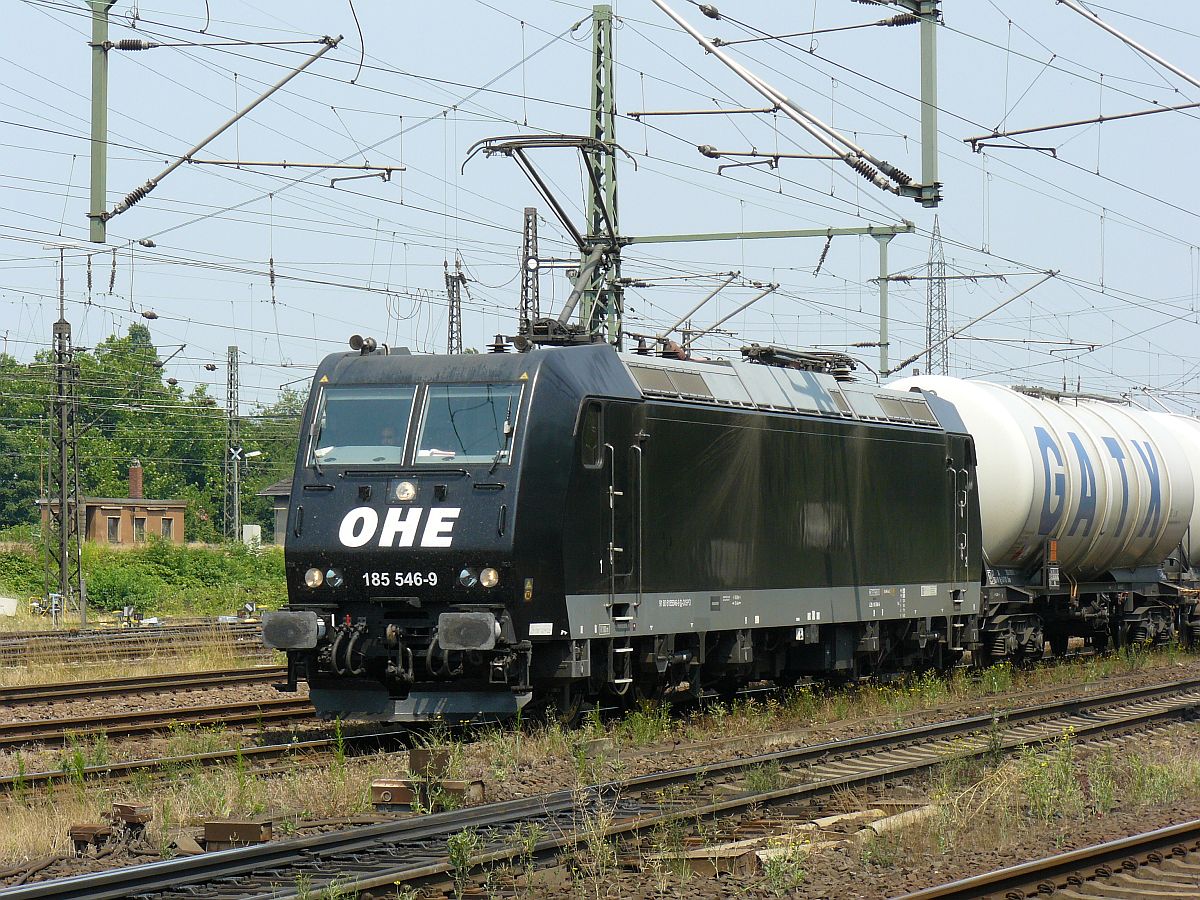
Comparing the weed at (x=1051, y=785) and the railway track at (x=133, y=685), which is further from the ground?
the weed at (x=1051, y=785)

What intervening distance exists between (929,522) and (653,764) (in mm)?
7805

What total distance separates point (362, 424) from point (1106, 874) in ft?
26.4

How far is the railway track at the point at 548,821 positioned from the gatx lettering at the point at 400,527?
303cm

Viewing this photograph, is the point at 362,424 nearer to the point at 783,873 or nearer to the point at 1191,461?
the point at 783,873

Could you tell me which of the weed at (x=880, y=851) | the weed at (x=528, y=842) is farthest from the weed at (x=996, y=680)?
the weed at (x=528, y=842)

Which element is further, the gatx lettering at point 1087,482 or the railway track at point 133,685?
the gatx lettering at point 1087,482

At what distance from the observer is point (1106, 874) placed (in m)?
9.19

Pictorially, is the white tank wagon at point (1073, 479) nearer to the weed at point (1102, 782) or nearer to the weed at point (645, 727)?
the weed at point (645, 727)

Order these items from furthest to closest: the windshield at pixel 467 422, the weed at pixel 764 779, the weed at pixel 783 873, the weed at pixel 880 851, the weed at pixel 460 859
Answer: the windshield at pixel 467 422 → the weed at pixel 764 779 → the weed at pixel 880 851 → the weed at pixel 783 873 → the weed at pixel 460 859

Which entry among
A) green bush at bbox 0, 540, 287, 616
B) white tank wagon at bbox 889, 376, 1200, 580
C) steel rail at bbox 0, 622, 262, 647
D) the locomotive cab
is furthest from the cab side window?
green bush at bbox 0, 540, 287, 616

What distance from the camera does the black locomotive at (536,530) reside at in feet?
45.8

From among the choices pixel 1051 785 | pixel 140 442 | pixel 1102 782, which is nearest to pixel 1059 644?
pixel 1102 782

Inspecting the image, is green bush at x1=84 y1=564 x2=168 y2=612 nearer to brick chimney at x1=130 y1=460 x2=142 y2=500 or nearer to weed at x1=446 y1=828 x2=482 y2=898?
brick chimney at x1=130 y1=460 x2=142 y2=500

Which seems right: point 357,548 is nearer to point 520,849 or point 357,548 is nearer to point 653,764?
point 653,764
